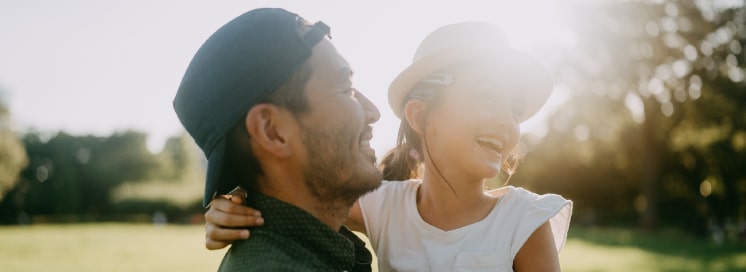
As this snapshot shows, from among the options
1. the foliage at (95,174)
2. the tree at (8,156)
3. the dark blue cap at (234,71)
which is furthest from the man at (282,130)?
the tree at (8,156)

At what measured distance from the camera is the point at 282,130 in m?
2.45

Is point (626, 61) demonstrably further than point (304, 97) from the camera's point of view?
Yes

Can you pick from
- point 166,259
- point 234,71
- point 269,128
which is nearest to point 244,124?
point 269,128

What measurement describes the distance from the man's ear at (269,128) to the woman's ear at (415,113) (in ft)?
4.18

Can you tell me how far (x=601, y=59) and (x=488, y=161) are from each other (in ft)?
109

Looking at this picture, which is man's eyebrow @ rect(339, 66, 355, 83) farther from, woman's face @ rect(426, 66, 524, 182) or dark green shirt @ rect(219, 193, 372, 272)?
woman's face @ rect(426, 66, 524, 182)

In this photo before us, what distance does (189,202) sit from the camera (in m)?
62.2

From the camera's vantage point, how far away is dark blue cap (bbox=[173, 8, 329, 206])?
2340 mm

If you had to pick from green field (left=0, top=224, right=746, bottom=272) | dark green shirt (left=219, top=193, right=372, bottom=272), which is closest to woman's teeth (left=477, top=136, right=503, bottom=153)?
dark green shirt (left=219, top=193, right=372, bottom=272)

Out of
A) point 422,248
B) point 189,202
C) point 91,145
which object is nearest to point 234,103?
point 422,248

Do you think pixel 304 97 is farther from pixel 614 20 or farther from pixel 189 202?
pixel 189 202

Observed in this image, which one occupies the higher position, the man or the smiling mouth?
the man

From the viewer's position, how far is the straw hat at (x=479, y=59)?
134 inches

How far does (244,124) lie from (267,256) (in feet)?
1.63
